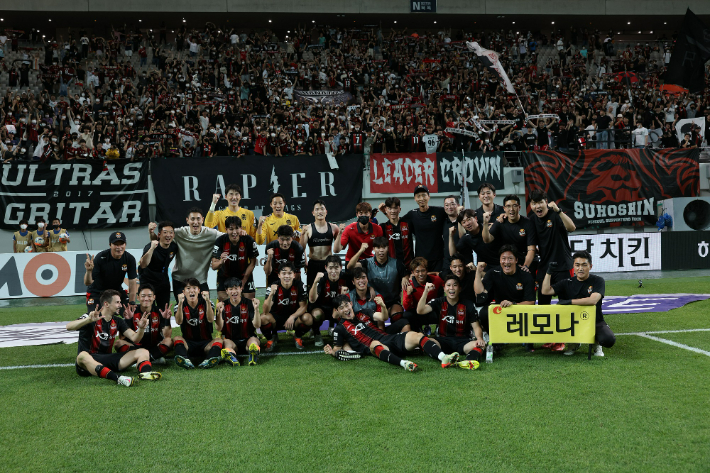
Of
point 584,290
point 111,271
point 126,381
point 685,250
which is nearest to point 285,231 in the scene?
point 111,271

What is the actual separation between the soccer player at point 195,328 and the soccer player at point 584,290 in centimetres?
449

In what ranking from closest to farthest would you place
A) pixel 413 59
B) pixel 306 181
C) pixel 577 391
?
pixel 577 391 → pixel 306 181 → pixel 413 59

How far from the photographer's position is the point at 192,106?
24266 mm

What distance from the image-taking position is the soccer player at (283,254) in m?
8.70

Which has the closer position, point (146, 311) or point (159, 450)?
point (159, 450)

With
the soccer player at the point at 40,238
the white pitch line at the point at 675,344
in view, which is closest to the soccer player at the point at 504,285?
the white pitch line at the point at 675,344

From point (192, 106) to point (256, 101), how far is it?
2.65 m

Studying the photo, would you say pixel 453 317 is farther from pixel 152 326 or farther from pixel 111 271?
pixel 111 271

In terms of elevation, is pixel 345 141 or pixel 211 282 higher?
pixel 345 141

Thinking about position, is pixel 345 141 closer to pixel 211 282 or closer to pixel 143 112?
pixel 211 282

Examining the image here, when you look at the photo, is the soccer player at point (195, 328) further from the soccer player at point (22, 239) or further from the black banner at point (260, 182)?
the soccer player at point (22, 239)

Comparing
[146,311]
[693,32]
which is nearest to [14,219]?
[146,311]

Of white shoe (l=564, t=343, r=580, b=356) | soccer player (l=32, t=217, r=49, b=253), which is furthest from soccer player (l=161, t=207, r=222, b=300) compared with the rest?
soccer player (l=32, t=217, r=49, b=253)

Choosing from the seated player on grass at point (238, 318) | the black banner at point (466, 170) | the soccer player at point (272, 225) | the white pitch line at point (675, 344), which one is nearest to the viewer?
the white pitch line at point (675, 344)
